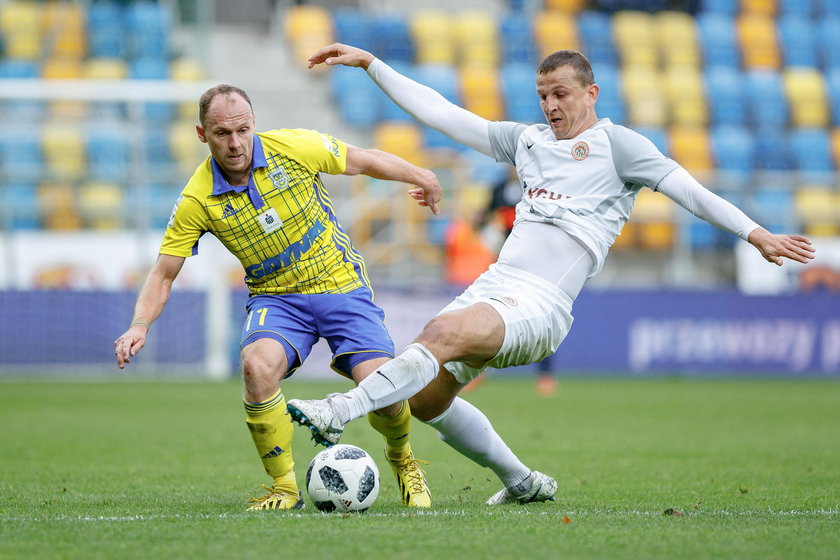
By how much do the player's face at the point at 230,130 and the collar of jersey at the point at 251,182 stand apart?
57mm

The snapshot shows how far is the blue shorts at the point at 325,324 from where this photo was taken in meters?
5.68

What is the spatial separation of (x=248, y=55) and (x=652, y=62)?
26.0 feet

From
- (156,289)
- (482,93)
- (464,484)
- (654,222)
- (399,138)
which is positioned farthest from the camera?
(482,93)

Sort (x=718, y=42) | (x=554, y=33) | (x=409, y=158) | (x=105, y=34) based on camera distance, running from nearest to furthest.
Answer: (x=409, y=158), (x=105, y=34), (x=554, y=33), (x=718, y=42)

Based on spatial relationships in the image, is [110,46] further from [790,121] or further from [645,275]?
[790,121]

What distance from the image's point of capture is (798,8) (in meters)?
25.2

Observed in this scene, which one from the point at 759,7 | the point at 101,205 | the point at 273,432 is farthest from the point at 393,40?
the point at 273,432

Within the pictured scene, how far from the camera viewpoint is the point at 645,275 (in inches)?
727

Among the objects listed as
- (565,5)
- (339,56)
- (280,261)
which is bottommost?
(280,261)

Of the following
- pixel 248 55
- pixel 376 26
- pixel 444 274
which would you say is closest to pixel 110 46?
pixel 248 55

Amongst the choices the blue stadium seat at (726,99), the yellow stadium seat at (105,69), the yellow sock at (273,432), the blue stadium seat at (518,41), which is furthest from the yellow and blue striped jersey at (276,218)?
the blue stadium seat at (726,99)

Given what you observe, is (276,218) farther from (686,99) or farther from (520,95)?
(686,99)

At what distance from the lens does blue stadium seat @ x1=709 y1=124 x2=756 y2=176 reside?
849 inches

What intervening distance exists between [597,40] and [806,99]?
421 cm
